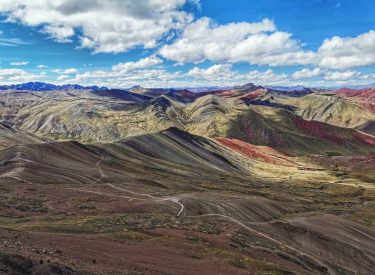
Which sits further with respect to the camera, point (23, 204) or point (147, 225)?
point (23, 204)

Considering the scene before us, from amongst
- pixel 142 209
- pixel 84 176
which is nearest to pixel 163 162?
pixel 84 176

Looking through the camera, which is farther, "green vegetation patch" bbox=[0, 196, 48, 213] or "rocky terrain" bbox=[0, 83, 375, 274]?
"green vegetation patch" bbox=[0, 196, 48, 213]

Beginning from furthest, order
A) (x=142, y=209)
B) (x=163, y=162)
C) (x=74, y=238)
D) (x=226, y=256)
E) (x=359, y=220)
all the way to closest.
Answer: (x=163, y=162)
(x=359, y=220)
(x=142, y=209)
(x=226, y=256)
(x=74, y=238)

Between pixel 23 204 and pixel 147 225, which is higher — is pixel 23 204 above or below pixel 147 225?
above

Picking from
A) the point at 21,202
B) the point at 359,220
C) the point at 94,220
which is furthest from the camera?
the point at 359,220


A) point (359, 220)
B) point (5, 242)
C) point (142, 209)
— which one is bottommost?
point (359, 220)

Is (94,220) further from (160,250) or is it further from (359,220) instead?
(359,220)

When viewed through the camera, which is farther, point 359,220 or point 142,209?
point 359,220

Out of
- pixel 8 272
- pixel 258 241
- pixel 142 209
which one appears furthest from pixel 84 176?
pixel 8 272

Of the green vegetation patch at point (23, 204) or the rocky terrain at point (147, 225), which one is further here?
the green vegetation patch at point (23, 204)

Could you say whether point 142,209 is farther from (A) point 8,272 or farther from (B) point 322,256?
(A) point 8,272

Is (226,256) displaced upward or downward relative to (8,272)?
downward
